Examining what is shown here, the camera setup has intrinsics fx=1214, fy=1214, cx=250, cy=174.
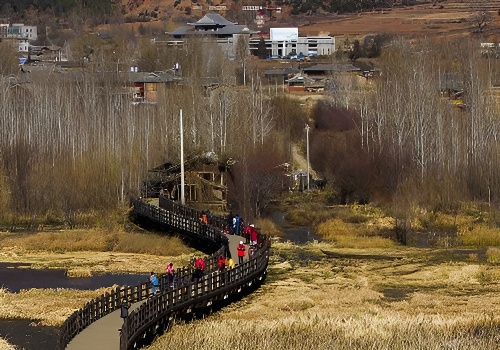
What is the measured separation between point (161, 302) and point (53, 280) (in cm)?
1288

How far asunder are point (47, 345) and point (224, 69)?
54.0 metres

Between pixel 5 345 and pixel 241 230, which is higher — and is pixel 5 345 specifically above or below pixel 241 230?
below

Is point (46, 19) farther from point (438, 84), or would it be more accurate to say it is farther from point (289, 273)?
point (289, 273)

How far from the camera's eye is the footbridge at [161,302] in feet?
97.5

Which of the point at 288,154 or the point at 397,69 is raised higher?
the point at 397,69

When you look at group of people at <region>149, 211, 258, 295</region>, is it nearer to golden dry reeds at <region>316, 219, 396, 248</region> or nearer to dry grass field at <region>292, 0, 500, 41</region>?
golden dry reeds at <region>316, 219, 396, 248</region>

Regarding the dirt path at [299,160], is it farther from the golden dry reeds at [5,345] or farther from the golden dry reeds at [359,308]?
the golden dry reeds at [5,345]

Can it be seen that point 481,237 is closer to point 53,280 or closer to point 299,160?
point 53,280

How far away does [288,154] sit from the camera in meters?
77.4

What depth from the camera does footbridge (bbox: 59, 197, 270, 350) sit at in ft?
97.5

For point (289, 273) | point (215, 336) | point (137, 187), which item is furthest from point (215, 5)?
point (215, 336)

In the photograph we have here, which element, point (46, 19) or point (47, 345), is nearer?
point (47, 345)

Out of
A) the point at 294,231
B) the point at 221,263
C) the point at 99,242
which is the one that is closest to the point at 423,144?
the point at 294,231

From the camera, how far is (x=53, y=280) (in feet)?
149
